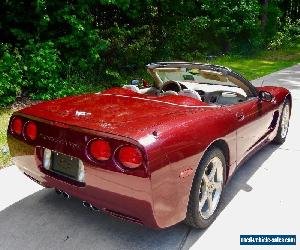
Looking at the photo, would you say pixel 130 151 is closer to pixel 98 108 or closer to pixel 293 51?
pixel 98 108

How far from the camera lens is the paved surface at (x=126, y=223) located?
3033 millimetres

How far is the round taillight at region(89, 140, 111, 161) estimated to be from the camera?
2.64 meters

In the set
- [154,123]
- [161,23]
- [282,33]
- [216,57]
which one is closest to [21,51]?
[161,23]

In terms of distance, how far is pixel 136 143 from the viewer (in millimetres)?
2529

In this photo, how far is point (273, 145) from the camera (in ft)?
17.9

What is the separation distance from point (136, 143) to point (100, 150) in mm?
291

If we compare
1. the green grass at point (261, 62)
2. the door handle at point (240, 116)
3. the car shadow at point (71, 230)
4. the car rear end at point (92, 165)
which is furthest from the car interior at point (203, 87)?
the green grass at point (261, 62)

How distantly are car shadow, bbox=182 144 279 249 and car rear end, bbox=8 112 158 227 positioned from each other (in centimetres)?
67

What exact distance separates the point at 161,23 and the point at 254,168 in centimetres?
868

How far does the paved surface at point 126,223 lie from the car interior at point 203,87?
92 cm

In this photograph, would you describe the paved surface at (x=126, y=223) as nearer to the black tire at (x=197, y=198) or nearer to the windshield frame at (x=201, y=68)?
the black tire at (x=197, y=198)

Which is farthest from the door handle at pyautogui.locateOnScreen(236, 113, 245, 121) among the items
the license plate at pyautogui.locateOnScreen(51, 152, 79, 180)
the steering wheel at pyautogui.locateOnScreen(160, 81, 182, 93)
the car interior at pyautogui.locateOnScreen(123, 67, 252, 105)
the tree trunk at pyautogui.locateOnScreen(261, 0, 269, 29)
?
the tree trunk at pyautogui.locateOnScreen(261, 0, 269, 29)

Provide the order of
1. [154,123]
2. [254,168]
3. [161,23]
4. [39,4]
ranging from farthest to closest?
1. [161,23]
2. [39,4]
3. [254,168]
4. [154,123]

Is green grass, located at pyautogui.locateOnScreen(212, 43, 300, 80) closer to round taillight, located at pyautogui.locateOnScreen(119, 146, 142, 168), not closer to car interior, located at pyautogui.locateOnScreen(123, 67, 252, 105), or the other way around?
car interior, located at pyautogui.locateOnScreen(123, 67, 252, 105)
